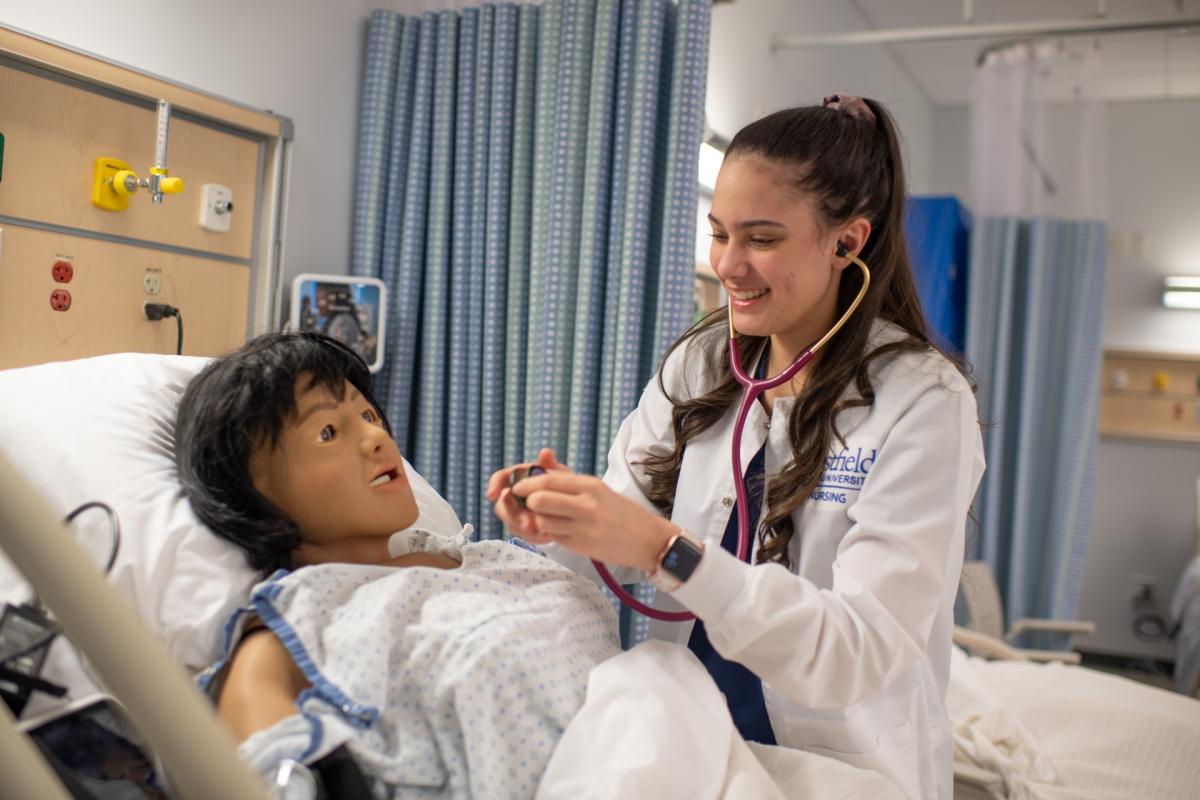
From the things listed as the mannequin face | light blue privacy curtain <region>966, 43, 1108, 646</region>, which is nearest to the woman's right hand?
the mannequin face

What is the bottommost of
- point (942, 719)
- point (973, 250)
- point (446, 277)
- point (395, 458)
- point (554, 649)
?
point (942, 719)

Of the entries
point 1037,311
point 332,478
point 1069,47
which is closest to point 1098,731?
point 332,478

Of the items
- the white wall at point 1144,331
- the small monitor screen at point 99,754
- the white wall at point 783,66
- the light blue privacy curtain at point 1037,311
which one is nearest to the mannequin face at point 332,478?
the small monitor screen at point 99,754

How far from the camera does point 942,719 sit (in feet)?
4.51

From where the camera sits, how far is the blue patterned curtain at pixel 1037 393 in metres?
4.17

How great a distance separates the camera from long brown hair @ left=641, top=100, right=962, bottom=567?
133 cm

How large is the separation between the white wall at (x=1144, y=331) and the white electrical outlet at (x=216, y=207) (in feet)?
16.6

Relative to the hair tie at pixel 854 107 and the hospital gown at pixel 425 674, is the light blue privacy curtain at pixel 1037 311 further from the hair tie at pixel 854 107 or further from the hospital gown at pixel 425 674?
the hospital gown at pixel 425 674

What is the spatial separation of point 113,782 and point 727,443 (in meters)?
0.86

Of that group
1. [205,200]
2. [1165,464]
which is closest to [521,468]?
[205,200]

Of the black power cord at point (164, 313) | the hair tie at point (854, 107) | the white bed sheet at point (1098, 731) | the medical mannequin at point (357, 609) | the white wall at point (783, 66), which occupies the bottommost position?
the white bed sheet at point (1098, 731)

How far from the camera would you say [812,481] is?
4.35 feet

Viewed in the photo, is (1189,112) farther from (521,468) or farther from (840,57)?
(521,468)

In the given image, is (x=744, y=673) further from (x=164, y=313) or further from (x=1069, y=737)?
(x=164, y=313)
